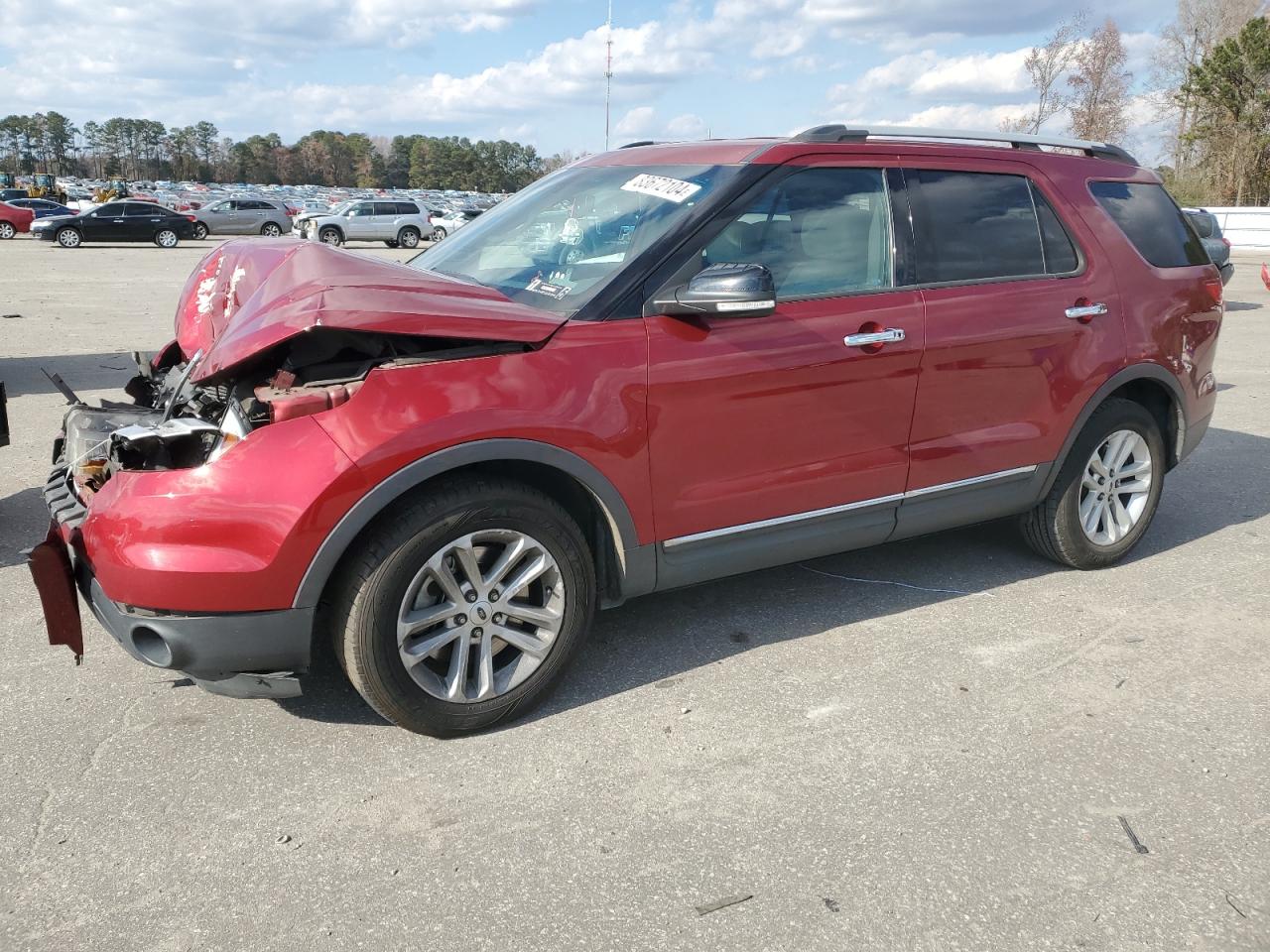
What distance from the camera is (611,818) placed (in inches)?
112

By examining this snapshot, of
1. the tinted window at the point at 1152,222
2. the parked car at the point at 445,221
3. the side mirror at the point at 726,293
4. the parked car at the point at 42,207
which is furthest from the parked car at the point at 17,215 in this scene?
the parked car at the point at 445,221

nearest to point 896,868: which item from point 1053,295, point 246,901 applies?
point 246,901

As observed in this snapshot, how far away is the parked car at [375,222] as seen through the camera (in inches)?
1403

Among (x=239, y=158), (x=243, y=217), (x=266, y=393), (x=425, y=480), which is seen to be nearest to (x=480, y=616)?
(x=425, y=480)

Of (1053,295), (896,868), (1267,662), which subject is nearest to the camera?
(896,868)

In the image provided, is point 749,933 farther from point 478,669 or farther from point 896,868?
point 478,669

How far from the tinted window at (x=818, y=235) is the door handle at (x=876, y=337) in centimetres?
18

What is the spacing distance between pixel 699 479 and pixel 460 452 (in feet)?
2.90

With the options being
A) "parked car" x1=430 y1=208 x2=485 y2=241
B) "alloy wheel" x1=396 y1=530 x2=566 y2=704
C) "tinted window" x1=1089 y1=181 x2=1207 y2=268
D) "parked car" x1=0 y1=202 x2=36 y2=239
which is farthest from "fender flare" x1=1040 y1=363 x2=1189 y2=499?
"parked car" x1=430 y1=208 x2=485 y2=241

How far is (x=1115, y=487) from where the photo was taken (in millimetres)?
4746

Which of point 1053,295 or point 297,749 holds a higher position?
point 1053,295

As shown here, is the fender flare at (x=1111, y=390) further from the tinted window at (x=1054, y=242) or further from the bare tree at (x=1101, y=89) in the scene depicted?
the bare tree at (x=1101, y=89)

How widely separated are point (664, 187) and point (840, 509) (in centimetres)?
137

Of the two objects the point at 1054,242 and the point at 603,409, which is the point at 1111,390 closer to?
the point at 1054,242
